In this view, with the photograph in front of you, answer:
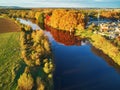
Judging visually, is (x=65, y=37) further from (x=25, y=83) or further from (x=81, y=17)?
(x=25, y=83)

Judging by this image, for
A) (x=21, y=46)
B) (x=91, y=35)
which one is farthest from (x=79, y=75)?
(x=91, y=35)

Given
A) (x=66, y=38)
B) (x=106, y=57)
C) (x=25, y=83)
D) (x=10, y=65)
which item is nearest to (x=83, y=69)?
(x=106, y=57)

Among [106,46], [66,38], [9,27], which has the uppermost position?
[9,27]

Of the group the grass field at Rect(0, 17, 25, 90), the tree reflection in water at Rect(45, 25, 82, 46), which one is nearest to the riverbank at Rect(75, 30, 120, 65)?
the tree reflection in water at Rect(45, 25, 82, 46)

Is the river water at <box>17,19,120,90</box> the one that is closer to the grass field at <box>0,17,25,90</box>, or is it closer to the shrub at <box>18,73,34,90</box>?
the shrub at <box>18,73,34,90</box>

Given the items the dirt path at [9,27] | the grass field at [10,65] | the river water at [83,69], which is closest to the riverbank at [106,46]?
the river water at [83,69]

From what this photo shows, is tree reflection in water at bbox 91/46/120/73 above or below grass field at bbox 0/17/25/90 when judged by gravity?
below

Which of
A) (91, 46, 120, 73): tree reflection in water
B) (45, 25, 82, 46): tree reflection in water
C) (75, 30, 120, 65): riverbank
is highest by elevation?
(75, 30, 120, 65): riverbank

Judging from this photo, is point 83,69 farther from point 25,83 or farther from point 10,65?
point 25,83

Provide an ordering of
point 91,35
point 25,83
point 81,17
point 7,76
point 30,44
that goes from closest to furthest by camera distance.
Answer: point 25,83, point 7,76, point 30,44, point 91,35, point 81,17
